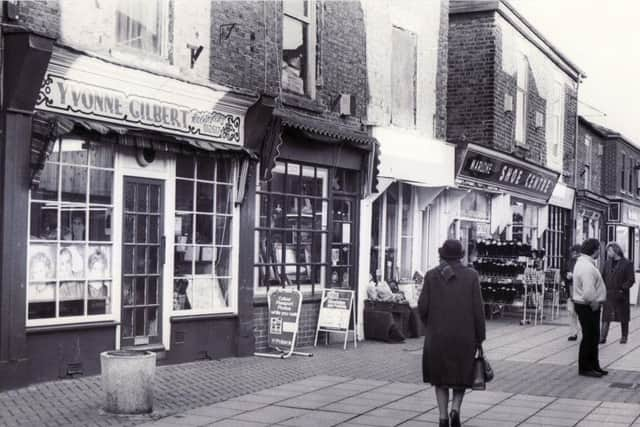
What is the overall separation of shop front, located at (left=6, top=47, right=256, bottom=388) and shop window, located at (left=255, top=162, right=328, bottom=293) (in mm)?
788

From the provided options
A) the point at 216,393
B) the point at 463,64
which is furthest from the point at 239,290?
A: the point at 463,64

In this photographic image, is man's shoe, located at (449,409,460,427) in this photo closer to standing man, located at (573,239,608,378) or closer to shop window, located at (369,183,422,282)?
standing man, located at (573,239,608,378)

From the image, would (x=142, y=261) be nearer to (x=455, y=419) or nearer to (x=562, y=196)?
(x=455, y=419)

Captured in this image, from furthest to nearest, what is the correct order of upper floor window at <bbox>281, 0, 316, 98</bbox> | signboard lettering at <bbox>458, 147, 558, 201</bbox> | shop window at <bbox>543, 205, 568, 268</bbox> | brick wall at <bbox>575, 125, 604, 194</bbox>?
1. brick wall at <bbox>575, 125, 604, 194</bbox>
2. shop window at <bbox>543, 205, 568, 268</bbox>
3. signboard lettering at <bbox>458, 147, 558, 201</bbox>
4. upper floor window at <bbox>281, 0, 316, 98</bbox>

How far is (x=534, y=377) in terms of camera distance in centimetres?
1183

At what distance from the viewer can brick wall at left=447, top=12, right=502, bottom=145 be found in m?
21.3

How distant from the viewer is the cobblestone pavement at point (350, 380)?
8844 millimetres

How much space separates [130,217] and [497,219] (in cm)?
1253

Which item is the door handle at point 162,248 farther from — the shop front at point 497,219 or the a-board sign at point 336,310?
the shop front at point 497,219

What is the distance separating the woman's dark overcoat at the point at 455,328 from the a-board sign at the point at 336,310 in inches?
244

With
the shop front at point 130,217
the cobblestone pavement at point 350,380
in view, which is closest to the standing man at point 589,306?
the cobblestone pavement at point 350,380

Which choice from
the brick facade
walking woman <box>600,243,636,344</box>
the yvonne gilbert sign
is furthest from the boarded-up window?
the yvonne gilbert sign

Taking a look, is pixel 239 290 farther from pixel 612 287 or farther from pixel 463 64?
Answer: pixel 463 64

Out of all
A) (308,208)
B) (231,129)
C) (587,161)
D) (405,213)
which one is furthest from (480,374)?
(587,161)
